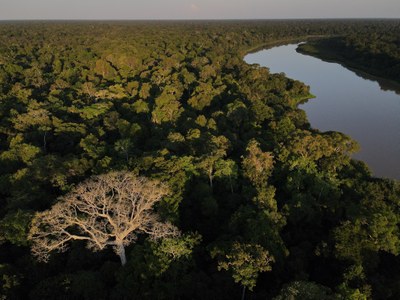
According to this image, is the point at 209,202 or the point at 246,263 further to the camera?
the point at 209,202

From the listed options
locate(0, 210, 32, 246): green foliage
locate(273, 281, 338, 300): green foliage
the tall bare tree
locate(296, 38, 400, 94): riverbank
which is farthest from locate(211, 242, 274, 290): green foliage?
locate(296, 38, 400, 94): riverbank

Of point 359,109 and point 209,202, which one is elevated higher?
point 359,109

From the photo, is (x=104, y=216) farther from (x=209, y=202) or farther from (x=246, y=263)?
(x=209, y=202)

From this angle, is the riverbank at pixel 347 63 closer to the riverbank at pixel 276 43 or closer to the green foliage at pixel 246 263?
the riverbank at pixel 276 43

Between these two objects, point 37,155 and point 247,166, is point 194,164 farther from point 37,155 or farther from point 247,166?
point 37,155

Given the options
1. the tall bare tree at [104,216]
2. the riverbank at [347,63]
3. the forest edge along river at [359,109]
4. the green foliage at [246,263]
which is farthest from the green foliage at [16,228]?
the riverbank at [347,63]

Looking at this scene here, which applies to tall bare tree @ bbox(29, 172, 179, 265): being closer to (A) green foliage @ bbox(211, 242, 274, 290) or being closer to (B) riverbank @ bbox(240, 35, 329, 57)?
(A) green foliage @ bbox(211, 242, 274, 290)

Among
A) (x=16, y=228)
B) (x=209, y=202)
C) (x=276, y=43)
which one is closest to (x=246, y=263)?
(x=209, y=202)

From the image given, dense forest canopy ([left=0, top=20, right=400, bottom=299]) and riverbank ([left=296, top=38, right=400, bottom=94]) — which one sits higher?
riverbank ([left=296, top=38, right=400, bottom=94])

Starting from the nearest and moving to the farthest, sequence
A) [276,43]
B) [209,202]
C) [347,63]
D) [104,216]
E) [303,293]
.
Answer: [303,293] → [104,216] → [209,202] → [347,63] → [276,43]
